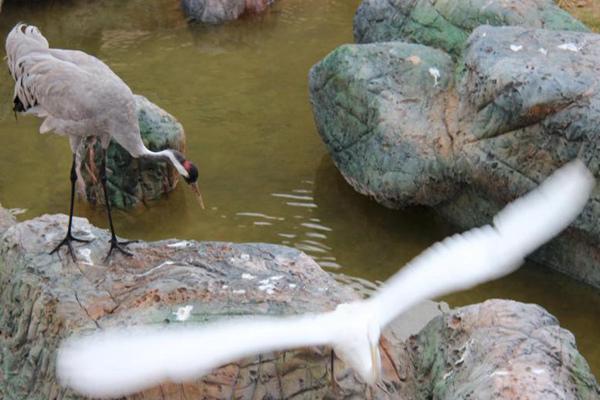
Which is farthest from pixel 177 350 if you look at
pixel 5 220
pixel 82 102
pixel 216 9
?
pixel 216 9

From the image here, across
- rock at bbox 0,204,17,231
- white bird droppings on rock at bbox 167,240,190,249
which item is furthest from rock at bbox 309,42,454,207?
rock at bbox 0,204,17,231

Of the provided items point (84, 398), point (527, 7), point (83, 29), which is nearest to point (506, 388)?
point (84, 398)

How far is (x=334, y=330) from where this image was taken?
3320 mm

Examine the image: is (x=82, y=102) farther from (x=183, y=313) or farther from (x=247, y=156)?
(x=247, y=156)

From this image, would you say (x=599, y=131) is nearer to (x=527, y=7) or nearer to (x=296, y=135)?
(x=527, y=7)

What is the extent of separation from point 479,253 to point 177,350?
4.00 ft

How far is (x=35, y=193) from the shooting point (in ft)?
21.3

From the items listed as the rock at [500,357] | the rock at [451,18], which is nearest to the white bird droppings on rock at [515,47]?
the rock at [451,18]

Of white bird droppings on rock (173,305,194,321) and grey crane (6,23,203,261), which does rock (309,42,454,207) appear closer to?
grey crane (6,23,203,261)

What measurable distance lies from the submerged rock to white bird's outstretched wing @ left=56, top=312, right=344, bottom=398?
0.54m

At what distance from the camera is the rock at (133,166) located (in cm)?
621

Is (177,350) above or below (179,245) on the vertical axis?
above

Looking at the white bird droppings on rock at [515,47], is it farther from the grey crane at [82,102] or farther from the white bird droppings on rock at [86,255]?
the white bird droppings on rock at [86,255]

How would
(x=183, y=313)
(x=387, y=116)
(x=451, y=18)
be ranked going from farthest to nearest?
1. (x=451, y=18)
2. (x=387, y=116)
3. (x=183, y=313)
